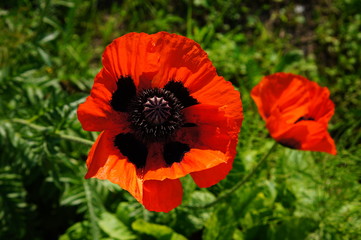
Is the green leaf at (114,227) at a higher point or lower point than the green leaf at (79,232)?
higher

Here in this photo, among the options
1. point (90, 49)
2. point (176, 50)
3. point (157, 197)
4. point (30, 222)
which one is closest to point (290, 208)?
point (157, 197)

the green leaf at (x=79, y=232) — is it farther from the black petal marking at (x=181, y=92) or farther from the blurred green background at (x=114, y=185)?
the black petal marking at (x=181, y=92)

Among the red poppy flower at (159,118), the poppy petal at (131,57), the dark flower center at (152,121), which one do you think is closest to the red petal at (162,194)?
the red poppy flower at (159,118)

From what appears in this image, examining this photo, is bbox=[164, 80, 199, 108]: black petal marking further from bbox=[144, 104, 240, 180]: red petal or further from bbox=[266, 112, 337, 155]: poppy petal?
bbox=[266, 112, 337, 155]: poppy petal

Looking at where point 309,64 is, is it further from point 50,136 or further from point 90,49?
point 50,136

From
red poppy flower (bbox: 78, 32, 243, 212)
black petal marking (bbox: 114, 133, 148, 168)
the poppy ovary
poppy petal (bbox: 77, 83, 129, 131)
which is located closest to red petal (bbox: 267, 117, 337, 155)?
red poppy flower (bbox: 78, 32, 243, 212)
